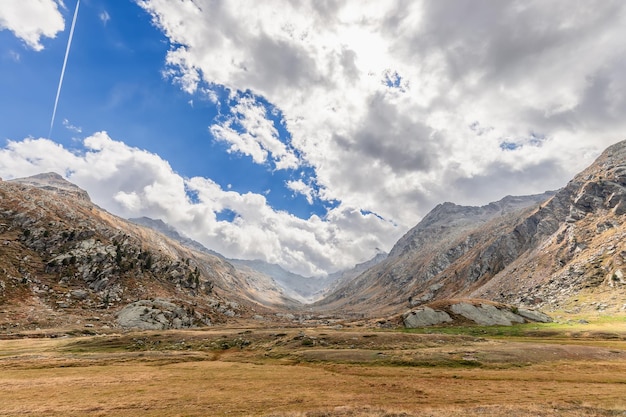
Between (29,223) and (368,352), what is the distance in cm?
19790

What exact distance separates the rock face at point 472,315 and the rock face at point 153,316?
325 ft

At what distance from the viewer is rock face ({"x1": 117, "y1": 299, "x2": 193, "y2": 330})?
128m

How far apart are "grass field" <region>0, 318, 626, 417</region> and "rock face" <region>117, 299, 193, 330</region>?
4055 cm

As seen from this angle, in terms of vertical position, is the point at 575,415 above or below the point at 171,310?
below

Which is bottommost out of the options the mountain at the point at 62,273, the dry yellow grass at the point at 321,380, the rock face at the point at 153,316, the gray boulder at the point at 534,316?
the gray boulder at the point at 534,316

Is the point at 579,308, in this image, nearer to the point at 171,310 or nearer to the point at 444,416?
the point at 444,416

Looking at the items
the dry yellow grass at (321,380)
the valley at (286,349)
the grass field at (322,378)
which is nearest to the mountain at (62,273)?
the valley at (286,349)

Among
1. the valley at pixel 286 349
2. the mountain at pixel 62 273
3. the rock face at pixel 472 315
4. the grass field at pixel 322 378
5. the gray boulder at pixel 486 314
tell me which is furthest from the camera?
the mountain at pixel 62 273

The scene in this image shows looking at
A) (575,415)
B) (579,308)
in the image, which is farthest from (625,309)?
(575,415)

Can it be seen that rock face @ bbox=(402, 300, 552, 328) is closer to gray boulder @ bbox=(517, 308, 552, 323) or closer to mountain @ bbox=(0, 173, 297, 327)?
gray boulder @ bbox=(517, 308, 552, 323)

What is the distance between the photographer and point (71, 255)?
162 meters

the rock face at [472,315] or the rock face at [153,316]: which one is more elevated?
the rock face at [153,316]

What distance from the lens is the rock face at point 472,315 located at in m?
117

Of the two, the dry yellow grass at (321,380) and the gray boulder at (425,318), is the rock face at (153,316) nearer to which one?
the dry yellow grass at (321,380)
